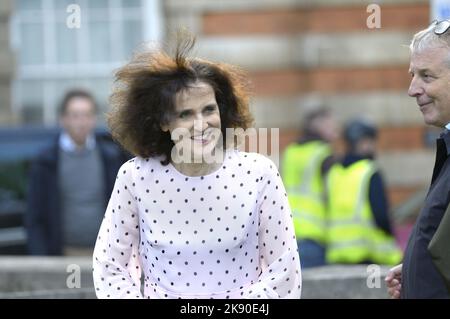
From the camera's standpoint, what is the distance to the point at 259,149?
595 cm

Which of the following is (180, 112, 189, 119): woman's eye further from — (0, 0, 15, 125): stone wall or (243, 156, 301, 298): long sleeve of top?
(0, 0, 15, 125): stone wall

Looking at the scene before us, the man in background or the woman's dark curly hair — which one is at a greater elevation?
the woman's dark curly hair

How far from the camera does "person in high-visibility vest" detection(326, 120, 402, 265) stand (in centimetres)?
894

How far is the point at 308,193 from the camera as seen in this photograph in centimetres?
907

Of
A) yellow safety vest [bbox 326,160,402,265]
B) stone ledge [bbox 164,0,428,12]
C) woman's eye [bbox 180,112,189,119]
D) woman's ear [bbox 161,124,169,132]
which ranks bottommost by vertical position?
yellow safety vest [bbox 326,160,402,265]

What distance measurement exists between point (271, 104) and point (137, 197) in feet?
34.1

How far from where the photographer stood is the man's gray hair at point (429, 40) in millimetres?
4508

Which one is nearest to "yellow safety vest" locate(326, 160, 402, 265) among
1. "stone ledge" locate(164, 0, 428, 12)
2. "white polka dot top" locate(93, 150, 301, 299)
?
"white polka dot top" locate(93, 150, 301, 299)

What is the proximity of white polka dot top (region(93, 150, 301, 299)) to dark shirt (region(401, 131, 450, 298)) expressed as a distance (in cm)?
47

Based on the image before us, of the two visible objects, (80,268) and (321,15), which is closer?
(80,268)

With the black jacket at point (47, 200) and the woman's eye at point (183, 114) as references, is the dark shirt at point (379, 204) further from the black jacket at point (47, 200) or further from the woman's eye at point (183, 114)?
the woman's eye at point (183, 114)
